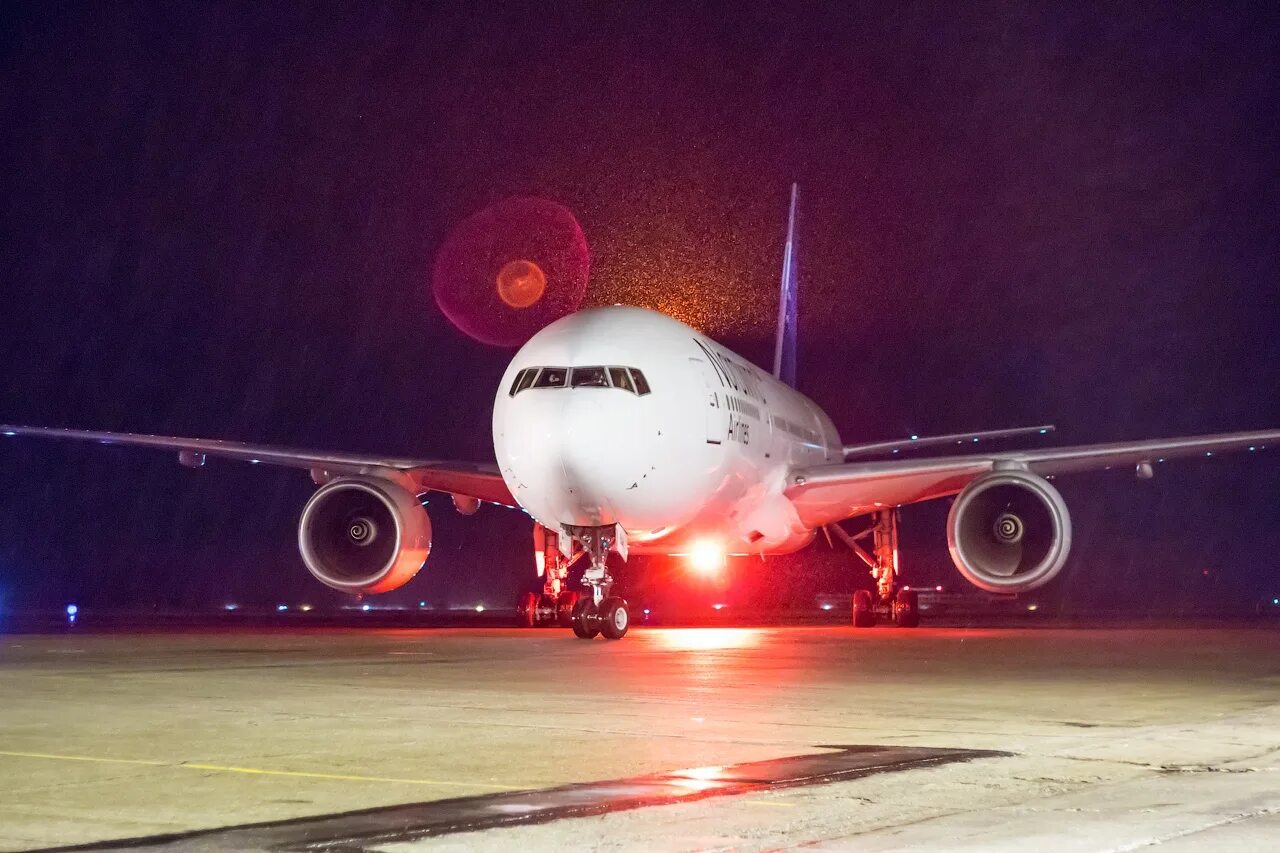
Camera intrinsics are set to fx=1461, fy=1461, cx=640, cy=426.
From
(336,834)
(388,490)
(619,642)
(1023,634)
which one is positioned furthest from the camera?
(1023,634)

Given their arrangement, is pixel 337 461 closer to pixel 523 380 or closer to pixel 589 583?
pixel 589 583

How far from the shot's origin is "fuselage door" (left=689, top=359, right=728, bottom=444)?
1810 cm

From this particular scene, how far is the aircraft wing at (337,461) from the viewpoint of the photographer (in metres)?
20.9

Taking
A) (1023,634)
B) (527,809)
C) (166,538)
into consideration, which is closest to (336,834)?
(527,809)

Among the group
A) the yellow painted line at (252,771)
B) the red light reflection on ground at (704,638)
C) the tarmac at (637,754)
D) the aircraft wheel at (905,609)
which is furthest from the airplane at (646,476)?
the yellow painted line at (252,771)

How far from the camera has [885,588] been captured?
25.9m

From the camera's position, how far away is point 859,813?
5445mm

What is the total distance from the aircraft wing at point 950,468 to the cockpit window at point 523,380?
249 inches

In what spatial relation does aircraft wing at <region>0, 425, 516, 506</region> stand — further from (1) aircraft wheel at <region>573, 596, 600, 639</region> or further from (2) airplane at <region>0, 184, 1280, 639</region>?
(1) aircraft wheel at <region>573, 596, 600, 639</region>

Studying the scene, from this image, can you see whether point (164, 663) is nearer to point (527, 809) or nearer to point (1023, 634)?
point (527, 809)

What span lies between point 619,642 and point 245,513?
94.4 ft

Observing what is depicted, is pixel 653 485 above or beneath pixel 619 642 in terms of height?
above

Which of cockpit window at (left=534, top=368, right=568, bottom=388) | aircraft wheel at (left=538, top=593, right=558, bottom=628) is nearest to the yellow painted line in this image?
cockpit window at (left=534, top=368, right=568, bottom=388)

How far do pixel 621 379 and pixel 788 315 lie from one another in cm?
1639
